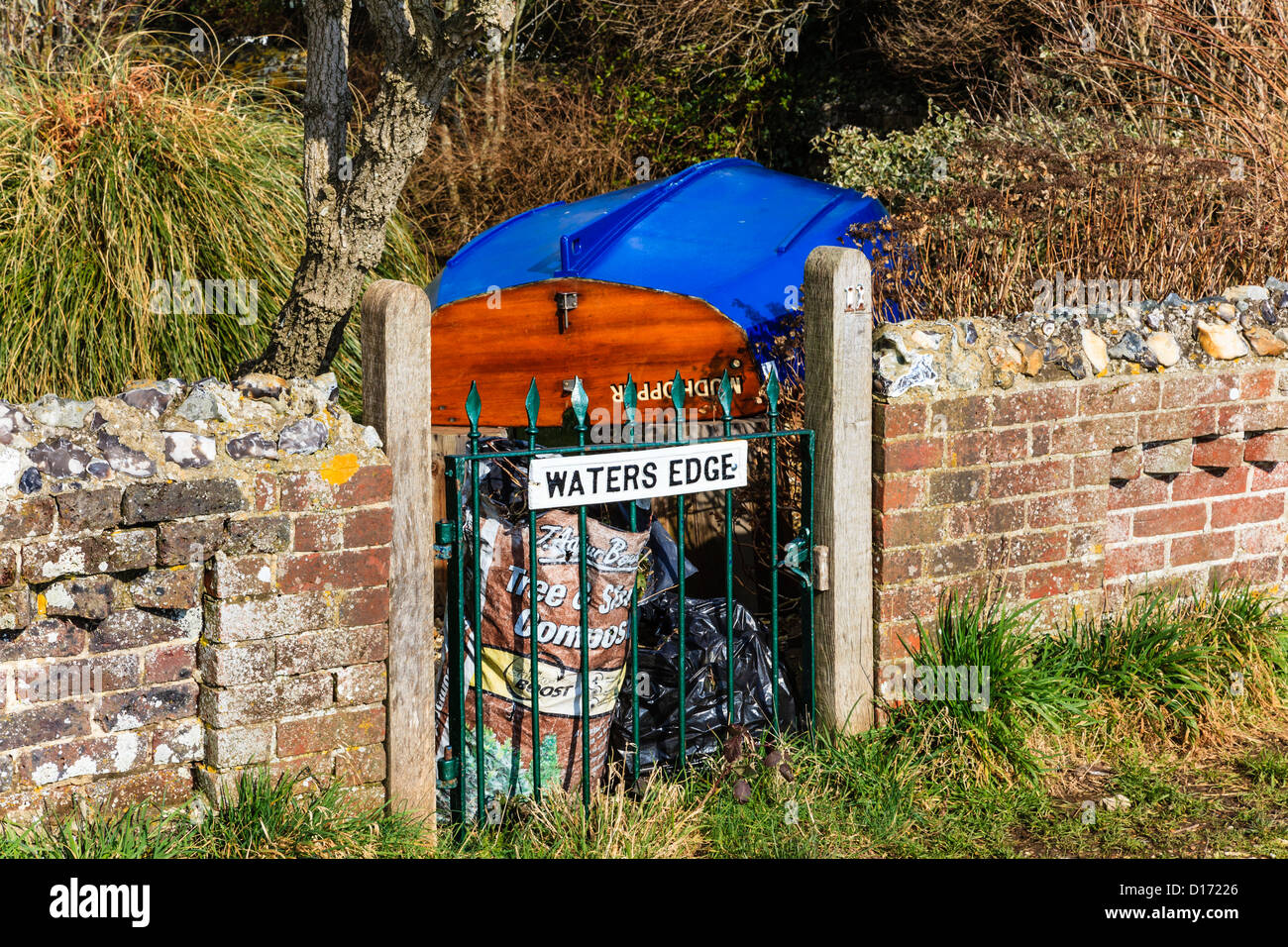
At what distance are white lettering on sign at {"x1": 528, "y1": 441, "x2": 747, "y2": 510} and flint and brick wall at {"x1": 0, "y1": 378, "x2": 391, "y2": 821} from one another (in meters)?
0.43

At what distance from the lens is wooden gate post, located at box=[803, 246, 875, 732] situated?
352cm

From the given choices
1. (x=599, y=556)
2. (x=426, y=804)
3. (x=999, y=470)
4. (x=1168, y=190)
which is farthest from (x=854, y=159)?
(x=426, y=804)

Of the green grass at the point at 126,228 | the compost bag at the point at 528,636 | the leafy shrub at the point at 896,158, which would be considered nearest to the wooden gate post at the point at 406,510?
the compost bag at the point at 528,636

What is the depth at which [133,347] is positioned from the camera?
585 centimetres

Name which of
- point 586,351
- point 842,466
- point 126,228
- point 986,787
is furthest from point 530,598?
point 126,228

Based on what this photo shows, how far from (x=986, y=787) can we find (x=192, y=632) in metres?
2.16

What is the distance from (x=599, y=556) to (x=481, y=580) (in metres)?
0.32

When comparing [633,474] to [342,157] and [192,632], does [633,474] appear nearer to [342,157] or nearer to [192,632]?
[192,632]

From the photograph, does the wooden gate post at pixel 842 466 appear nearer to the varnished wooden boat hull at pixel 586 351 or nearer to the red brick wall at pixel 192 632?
the red brick wall at pixel 192 632

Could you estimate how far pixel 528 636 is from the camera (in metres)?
3.32

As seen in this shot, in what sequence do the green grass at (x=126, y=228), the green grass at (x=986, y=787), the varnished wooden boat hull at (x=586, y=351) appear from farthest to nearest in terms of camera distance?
the green grass at (x=126, y=228), the varnished wooden boat hull at (x=586, y=351), the green grass at (x=986, y=787)

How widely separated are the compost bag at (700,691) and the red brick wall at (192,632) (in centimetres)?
92

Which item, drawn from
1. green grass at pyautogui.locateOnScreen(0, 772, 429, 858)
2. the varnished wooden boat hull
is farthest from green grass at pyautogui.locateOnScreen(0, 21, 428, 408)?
green grass at pyautogui.locateOnScreen(0, 772, 429, 858)

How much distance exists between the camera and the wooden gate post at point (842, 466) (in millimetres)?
3518
